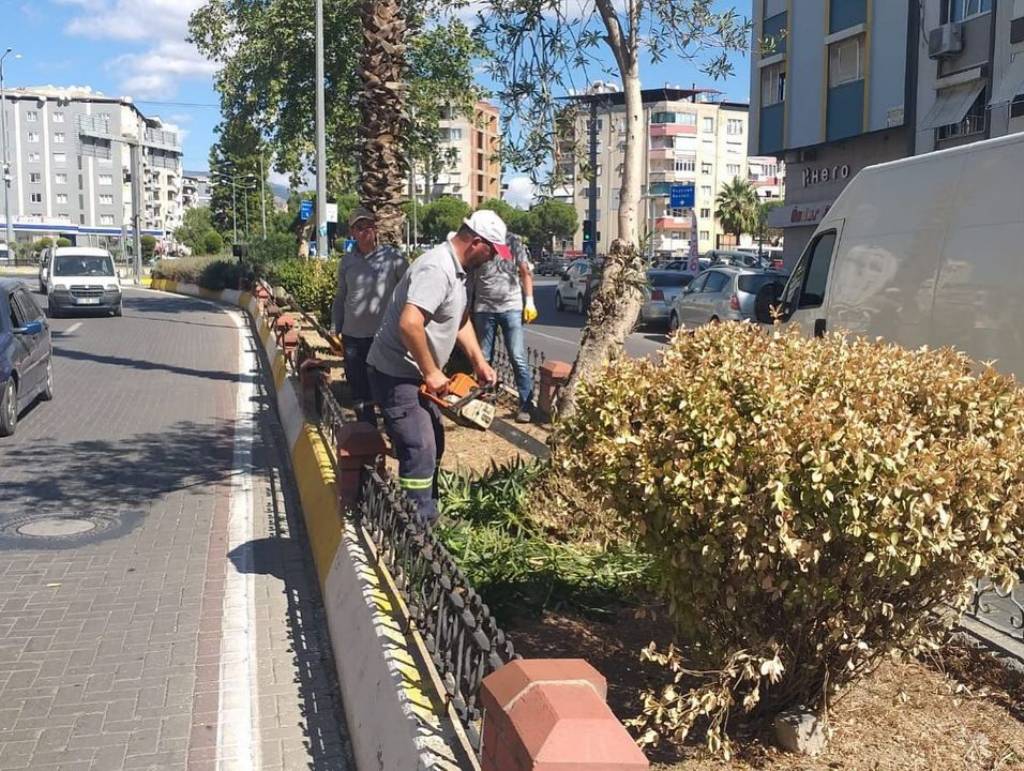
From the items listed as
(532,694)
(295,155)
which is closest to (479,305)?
(532,694)

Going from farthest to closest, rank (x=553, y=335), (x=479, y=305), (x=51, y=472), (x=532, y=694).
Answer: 1. (x=553, y=335)
2. (x=479, y=305)
3. (x=51, y=472)
4. (x=532, y=694)

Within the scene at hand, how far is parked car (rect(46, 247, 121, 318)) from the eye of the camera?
27250mm

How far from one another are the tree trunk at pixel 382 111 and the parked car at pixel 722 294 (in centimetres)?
755

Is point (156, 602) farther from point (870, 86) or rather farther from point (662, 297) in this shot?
point (870, 86)

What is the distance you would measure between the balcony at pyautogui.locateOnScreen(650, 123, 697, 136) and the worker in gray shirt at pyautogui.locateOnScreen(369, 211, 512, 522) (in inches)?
3953

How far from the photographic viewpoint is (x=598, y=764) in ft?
7.87

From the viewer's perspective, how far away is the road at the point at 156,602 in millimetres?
4375

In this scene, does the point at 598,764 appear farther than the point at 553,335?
No

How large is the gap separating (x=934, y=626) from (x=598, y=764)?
197 cm

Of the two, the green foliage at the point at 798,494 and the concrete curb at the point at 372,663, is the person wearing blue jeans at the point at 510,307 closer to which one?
the concrete curb at the point at 372,663

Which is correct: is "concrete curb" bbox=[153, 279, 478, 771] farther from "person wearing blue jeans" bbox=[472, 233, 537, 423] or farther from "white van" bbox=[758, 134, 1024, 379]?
"person wearing blue jeans" bbox=[472, 233, 537, 423]

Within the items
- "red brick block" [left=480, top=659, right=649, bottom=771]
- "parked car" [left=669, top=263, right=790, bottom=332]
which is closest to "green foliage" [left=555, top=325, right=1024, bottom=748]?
"red brick block" [left=480, top=659, right=649, bottom=771]

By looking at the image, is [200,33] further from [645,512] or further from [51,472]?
[645,512]

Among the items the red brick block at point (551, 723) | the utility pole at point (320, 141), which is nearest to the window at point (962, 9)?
the utility pole at point (320, 141)
